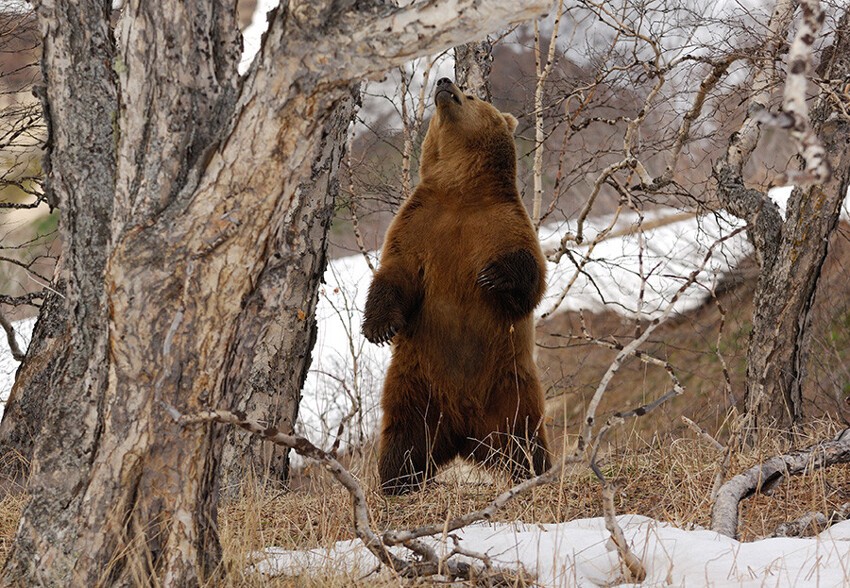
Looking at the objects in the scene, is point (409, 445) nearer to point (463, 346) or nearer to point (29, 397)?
point (463, 346)

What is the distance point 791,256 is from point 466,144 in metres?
2.30

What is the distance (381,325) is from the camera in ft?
16.3

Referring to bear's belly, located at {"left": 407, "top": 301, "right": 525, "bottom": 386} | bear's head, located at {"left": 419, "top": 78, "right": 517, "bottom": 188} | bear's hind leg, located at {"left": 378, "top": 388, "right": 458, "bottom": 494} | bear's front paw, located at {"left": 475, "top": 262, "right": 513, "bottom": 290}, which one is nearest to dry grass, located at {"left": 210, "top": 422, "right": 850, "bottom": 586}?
bear's hind leg, located at {"left": 378, "top": 388, "right": 458, "bottom": 494}

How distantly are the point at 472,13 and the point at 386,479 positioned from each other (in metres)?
3.19

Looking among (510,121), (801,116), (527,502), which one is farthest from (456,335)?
(801,116)

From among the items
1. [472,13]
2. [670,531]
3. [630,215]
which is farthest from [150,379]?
[630,215]

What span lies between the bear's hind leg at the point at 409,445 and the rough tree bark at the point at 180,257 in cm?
203

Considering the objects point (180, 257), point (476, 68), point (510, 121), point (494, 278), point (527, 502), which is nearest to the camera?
point (180, 257)

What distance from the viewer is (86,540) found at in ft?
9.91

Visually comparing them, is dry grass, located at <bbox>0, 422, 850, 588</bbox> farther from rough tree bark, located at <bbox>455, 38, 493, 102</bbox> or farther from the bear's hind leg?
rough tree bark, located at <bbox>455, 38, 493, 102</bbox>

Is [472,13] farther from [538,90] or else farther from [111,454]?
[538,90]

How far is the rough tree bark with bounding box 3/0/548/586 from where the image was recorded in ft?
8.96

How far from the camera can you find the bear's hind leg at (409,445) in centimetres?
517

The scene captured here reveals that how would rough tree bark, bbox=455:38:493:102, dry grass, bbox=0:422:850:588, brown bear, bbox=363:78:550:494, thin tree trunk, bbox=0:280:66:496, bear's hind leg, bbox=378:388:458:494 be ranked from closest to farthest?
dry grass, bbox=0:422:850:588 < brown bear, bbox=363:78:550:494 < bear's hind leg, bbox=378:388:458:494 < thin tree trunk, bbox=0:280:66:496 < rough tree bark, bbox=455:38:493:102
